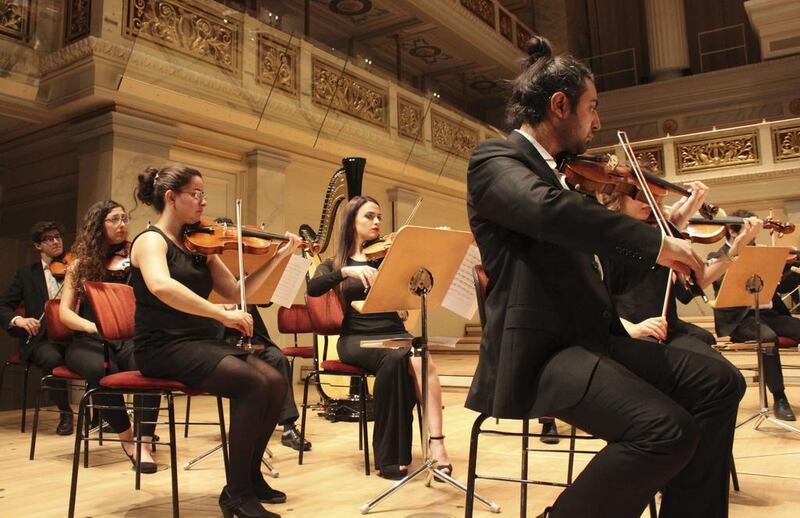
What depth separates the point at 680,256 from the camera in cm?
137

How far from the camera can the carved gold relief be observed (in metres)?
5.84

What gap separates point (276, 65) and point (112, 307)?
15.3ft

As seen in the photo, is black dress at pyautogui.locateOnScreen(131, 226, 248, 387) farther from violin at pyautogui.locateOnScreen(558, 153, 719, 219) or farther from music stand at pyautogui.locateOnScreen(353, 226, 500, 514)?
violin at pyautogui.locateOnScreen(558, 153, 719, 219)

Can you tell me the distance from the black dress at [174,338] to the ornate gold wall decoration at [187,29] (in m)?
4.07

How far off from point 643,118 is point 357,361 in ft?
37.8

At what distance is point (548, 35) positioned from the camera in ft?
45.5

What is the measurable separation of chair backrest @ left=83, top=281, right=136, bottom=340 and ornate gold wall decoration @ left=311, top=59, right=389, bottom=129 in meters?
4.85

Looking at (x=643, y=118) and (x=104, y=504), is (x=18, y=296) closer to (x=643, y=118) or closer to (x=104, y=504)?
(x=104, y=504)

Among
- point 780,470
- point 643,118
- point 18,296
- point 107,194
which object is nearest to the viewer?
point 780,470

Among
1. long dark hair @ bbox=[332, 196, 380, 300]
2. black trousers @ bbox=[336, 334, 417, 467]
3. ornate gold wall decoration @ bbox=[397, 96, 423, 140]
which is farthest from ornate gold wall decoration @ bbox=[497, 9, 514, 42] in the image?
black trousers @ bbox=[336, 334, 417, 467]

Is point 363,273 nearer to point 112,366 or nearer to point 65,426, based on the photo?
point 112,366

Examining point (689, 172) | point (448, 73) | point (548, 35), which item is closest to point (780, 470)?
point (689, 172)

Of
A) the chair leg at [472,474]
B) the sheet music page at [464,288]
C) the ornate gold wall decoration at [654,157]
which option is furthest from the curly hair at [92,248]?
the ornate gold wall decoration at [654,157]

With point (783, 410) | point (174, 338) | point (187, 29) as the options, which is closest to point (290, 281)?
point (174, 338)
